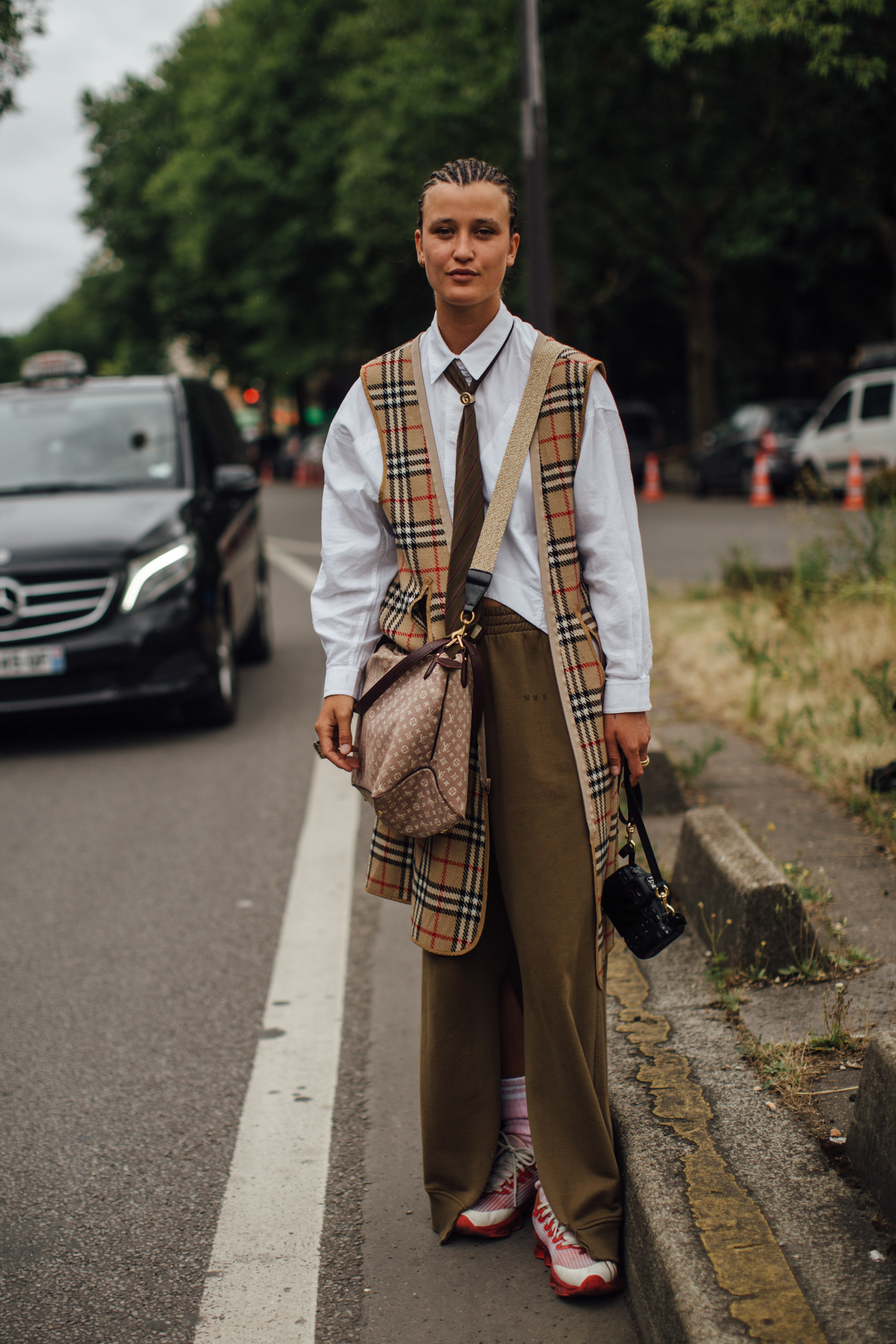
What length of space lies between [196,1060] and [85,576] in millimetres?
3746

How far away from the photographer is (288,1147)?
120 inches

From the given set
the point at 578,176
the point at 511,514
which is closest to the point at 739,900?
the point at 511,514

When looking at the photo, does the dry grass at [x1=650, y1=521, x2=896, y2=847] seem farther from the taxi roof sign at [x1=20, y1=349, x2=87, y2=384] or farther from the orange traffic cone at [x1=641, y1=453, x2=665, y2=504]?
the orange traffic cone at [x1=641, y1=453, x2=665, y2=504]

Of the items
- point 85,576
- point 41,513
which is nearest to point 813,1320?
point 85,576

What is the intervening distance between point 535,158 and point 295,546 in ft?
30.5

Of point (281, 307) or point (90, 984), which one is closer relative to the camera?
point (90, 984)

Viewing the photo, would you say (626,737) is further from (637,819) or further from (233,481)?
(233,481)

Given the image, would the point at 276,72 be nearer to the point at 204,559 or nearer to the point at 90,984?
the point at 204,559

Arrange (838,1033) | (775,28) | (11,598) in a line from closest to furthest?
(838,1033) → (11,598) → (775,28)

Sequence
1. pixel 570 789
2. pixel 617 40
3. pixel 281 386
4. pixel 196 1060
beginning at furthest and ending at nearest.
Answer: pixel 281 386
pixel 617 40
pixel 196 1060
pixel 570 789

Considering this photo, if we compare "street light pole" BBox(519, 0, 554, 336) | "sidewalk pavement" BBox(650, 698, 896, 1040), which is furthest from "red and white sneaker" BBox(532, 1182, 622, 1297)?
"street light pole" BBox(519, 0, 554, 336)

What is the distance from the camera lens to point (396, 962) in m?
4.12

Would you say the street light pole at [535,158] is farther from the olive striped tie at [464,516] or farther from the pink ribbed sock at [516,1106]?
the pink ribbed sock at [516,1106]

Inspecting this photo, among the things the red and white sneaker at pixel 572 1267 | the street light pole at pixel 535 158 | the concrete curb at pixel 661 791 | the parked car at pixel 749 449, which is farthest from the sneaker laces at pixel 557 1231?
the parked car at pixel 749 449
